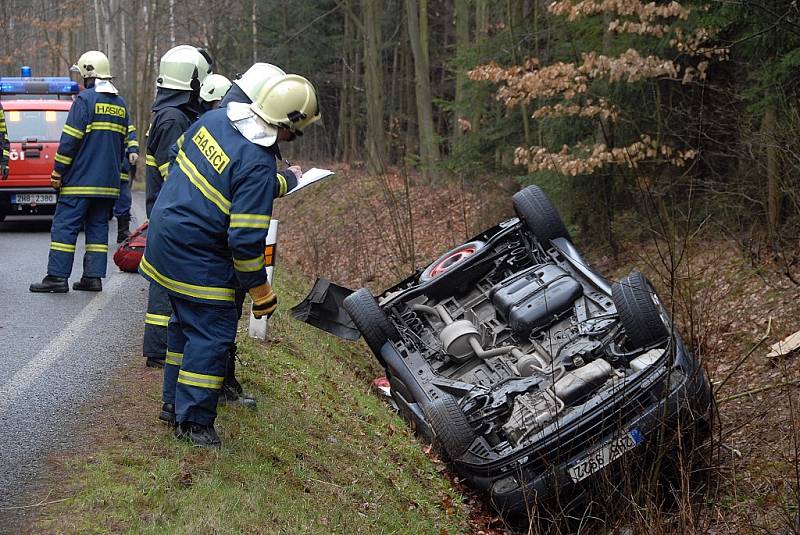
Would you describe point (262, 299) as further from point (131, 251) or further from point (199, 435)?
point (131, 251)

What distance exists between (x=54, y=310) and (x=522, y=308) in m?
3.87

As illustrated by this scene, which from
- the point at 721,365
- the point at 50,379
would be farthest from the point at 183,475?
the point at 721,365

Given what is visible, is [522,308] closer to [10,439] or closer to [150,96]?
[10,439]

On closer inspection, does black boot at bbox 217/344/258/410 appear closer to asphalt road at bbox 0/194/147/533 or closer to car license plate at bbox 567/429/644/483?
asphalt road at bbox 0/194/147/533

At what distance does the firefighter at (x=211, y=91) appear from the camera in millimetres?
6507

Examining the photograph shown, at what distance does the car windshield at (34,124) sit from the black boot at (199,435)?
9878 millimetres

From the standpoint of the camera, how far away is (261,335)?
7.92 meters

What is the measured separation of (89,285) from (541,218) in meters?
4.14

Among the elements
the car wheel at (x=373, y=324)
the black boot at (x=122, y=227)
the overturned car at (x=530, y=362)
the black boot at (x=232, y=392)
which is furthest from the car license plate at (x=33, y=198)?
the black boot at (x=232, y=392)

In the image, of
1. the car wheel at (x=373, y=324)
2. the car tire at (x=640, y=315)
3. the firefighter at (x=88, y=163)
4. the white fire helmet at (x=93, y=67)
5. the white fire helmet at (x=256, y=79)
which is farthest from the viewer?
the white fire helmet at (x=93, y=67)

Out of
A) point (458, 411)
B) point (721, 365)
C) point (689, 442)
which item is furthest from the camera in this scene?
point (721, 365)

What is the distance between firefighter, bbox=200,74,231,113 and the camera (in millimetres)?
6507

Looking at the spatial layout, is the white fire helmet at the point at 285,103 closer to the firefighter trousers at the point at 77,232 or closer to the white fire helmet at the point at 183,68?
the white fire helmet at the point at 183,68

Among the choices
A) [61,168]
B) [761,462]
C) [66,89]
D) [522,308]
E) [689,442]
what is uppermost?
[66,89]
